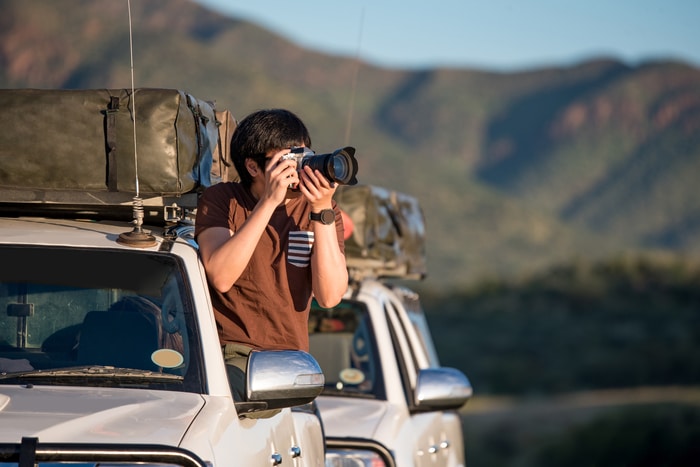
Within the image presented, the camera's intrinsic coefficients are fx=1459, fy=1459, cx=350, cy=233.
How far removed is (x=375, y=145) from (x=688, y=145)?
32458 mm

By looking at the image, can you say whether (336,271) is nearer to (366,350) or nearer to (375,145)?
(366,350)

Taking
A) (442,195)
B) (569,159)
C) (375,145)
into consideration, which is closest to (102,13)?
(375,145)

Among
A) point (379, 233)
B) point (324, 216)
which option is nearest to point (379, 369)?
point (379, 233)

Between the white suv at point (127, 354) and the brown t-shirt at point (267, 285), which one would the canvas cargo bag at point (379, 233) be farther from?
the white suv at point (127, 354)

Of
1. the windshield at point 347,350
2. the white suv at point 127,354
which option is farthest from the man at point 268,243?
the windshield at point 347,350

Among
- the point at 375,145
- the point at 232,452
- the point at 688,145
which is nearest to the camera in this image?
the point at 232,452

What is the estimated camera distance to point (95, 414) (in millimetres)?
3967

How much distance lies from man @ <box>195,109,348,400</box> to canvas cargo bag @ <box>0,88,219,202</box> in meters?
0.21

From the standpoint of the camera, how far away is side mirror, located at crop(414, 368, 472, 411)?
7.44m

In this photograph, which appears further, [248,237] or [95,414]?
[248,237]

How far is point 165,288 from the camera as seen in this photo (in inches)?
190

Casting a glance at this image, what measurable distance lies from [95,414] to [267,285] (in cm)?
118

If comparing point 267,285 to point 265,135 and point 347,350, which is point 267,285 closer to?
point 265,135

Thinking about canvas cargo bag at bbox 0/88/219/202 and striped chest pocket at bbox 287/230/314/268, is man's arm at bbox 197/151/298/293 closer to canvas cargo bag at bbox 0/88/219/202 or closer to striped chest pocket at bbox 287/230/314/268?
striped chest pocket at bbox 287/230/314/268
